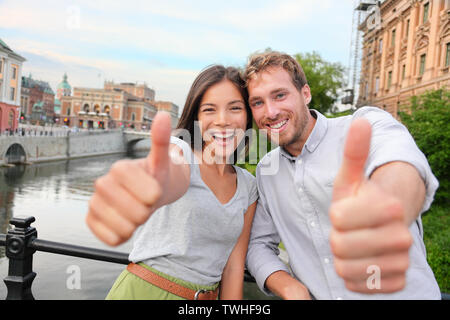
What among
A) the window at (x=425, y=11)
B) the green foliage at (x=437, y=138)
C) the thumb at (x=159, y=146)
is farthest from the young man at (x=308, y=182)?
the window at (x=425, y=11)

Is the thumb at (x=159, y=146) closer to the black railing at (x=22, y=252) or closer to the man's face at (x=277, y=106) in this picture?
the man's face at (x=277, y=106)

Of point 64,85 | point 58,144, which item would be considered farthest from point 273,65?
point 64,85

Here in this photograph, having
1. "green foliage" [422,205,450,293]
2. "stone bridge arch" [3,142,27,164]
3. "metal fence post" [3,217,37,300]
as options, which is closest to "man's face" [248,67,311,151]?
"metal fence post" [3,217,37,300]

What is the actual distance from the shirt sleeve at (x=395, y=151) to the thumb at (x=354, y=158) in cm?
52

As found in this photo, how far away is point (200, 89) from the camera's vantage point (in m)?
1.74

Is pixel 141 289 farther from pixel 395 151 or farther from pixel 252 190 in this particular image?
pixel 395 151

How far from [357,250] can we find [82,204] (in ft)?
60.9

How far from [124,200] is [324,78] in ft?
91.9

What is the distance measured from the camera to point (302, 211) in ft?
5.36

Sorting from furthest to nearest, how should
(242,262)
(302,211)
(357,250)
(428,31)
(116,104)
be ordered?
(116,104), (428,31), (242,262), (302,211), (357,250)

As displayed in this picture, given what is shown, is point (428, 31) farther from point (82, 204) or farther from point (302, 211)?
point (82, 204)

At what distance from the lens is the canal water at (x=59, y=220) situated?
9.85 metres
